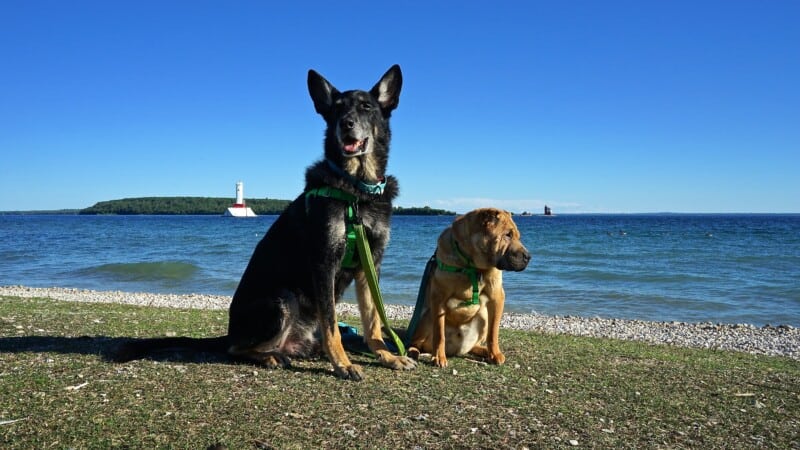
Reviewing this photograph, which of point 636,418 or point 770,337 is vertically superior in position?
point 636,418

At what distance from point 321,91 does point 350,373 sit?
2.52 m

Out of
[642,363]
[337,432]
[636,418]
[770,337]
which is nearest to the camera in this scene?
[337,432]

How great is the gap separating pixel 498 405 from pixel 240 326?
94.2 inches

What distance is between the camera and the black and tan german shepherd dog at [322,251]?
15.9 feet

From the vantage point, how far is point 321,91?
5137mm

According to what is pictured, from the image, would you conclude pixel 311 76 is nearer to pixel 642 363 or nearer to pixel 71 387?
pixel 71 387

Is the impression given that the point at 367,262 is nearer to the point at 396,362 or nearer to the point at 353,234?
the point at 353,234

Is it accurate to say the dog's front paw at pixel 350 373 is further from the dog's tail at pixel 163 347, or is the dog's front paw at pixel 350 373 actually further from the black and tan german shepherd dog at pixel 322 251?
the dog's tail at pixel 163 347

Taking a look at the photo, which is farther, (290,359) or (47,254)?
(47,254)

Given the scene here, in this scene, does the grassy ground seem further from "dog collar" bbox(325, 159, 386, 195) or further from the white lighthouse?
the white lighthouse

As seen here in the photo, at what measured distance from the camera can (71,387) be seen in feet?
13.9

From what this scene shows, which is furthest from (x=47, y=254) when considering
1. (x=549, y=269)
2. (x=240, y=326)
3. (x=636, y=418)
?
(x=636, y=418)

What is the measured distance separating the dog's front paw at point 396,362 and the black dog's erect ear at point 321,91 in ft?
7.71

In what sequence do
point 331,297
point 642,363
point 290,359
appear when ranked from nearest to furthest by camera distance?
point 331,297 < point 290,359 < point 642,363
